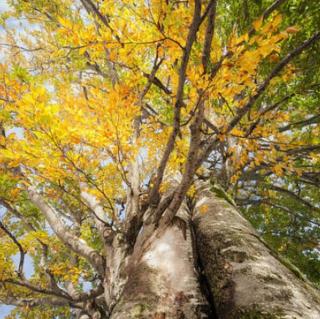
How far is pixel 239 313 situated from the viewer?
1.42 m

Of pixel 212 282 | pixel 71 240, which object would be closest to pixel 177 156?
pixel 71 240

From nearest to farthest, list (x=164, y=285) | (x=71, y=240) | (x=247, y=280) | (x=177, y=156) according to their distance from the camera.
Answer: (x=247, y=280) → (x=164, y=285) → (x=71, y=240) → (x=177, y=156)

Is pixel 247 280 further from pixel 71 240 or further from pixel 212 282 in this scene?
pixel 71 240

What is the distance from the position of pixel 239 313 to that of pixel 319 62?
369cm

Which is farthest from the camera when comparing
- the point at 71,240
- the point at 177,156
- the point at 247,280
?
the point at 177,156

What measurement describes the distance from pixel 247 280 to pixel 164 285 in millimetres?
605

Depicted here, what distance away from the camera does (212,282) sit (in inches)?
75.1

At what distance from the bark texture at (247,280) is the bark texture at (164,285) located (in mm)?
143

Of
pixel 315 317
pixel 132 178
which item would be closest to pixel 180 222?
pixel 132 178

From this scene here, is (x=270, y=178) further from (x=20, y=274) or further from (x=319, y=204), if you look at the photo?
(x=20, y=274)

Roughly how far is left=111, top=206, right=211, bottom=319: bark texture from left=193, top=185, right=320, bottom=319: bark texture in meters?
0.14

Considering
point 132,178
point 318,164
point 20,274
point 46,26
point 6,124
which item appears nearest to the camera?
point 20,274

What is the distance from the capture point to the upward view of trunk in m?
1.46

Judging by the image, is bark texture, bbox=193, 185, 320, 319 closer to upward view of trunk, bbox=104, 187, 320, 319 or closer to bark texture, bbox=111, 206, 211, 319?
upward view of trunk, bbox=104, 187, 320, 319
